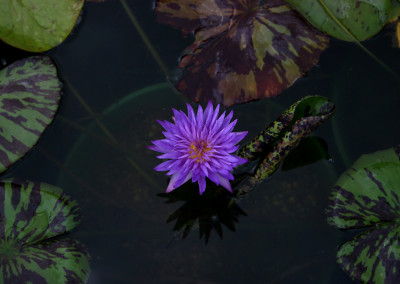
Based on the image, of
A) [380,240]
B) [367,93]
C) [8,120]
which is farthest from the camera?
[367,93]

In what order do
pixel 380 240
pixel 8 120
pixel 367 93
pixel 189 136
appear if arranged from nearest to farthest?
pixel 189 136 → pixel 380 240 → pixel 8 120 → pixel 367 93

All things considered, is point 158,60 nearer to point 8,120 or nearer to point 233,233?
point 8,120

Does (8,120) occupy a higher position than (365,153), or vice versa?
(8,120)

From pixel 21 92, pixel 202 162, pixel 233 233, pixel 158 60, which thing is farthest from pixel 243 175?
pixel 21 92

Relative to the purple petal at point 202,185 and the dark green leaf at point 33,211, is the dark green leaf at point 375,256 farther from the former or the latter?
the dark green leaf at point 33,211

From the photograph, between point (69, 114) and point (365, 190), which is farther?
point (69, 114)

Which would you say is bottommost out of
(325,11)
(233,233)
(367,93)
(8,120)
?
(233,233)

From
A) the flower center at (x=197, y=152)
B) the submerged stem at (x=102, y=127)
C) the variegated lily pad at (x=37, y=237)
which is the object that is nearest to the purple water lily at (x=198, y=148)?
the flower center at (x=197, y=152)

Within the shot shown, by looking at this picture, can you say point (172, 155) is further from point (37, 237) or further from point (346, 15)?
point (346, 15)
